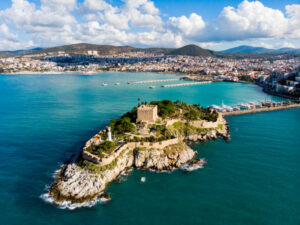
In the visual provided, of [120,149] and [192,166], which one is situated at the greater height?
[120,149]

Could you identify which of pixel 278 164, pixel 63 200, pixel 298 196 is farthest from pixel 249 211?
pixel 63 200

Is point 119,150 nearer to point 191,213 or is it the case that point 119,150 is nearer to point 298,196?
point 191,213

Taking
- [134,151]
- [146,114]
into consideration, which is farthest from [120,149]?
[146,114]

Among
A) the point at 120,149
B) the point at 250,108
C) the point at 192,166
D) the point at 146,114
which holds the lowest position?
the point at 192,166

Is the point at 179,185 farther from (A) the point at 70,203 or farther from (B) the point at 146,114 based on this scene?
(B) the point at 146,114

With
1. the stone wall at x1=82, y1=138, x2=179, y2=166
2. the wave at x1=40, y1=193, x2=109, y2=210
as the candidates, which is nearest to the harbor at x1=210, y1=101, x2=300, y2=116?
the stone wall at x1=82, y1=138, x2=179, y2=166

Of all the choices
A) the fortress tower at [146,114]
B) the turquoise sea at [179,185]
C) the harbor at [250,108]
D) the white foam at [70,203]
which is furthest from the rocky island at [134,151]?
the harbor at [250,108]

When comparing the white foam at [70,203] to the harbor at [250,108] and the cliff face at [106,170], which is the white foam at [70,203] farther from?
the harbor at [250,108]
